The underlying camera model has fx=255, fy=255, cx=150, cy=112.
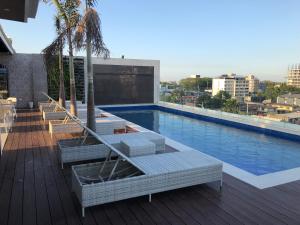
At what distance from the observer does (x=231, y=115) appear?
38.2ft

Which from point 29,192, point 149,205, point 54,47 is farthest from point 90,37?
point 149,205

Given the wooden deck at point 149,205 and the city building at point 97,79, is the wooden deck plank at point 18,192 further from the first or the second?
the city building at point 97,79

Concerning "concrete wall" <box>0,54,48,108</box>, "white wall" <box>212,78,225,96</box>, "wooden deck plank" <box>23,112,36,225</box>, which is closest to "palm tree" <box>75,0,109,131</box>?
"wooden deck plank" <box>23,112,36,225</box>

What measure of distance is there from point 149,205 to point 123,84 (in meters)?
15.4

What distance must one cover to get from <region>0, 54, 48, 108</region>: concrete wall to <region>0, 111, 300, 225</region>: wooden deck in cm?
1096

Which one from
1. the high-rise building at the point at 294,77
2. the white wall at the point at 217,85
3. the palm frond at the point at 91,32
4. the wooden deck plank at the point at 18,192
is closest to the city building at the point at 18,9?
the palm frond at the point at 91,32

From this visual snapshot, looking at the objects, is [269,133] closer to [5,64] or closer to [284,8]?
[284,8]

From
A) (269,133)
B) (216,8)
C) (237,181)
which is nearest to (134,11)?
(216,8)

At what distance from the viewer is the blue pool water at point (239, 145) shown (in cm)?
654

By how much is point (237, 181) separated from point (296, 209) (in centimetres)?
103

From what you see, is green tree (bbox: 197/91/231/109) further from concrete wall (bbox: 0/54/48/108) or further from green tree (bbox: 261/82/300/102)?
Result: concrete wall (bbox: 0/54/48/108)

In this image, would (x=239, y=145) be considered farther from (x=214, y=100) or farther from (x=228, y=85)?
(x=228, y=85)

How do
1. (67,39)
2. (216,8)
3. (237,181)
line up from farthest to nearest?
1. (216,8)
2. (67,39)
3. (237,181)

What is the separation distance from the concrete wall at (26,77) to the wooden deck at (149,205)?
36.0 ft
